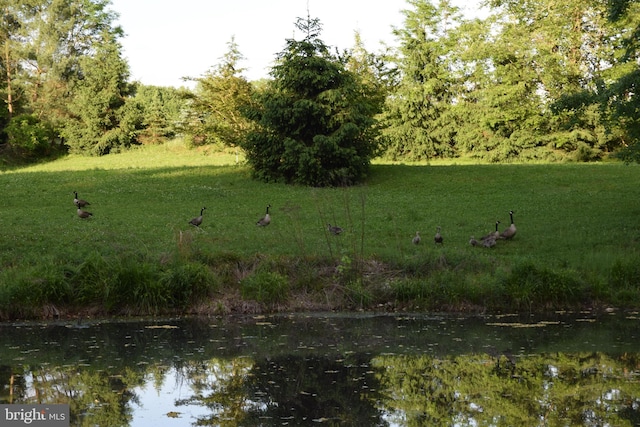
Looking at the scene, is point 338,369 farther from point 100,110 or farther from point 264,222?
point 100,110

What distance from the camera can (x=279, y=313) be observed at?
59.5ft

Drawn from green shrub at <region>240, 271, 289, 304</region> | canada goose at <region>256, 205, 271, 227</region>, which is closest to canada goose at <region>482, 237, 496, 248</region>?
green shrub at <region>240, 271, 289, 304</region>

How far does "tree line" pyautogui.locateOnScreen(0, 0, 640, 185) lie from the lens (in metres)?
37.6

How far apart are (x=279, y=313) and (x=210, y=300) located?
1.71m

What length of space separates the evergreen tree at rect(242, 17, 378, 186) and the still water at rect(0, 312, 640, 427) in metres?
19.3

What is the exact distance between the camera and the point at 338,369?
13.2 metres

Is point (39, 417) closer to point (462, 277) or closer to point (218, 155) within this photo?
point (462, 277)

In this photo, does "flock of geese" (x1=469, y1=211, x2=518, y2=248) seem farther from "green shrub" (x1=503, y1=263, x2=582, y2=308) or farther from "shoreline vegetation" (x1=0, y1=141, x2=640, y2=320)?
"green shrub" (x1=503, y1=263, x2=582, y2=308)

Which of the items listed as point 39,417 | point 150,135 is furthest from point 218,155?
point 39,417

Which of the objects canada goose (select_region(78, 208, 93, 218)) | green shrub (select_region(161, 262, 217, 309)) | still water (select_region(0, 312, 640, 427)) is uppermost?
canada goose (select_region(78, 208, 93, 218))

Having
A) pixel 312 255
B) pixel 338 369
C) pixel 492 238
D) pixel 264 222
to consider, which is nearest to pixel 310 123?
pixel 264 222

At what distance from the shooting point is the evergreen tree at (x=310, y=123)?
120 ft

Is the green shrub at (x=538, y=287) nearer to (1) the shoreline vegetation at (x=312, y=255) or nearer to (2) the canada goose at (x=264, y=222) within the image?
(1) the shoreline vegetation at (x=312, y=255)

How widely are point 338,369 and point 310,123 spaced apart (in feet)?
83.3
